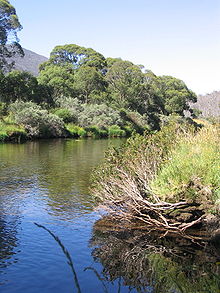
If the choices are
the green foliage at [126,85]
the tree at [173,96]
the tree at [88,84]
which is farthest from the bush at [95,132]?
the tree at [173,96]

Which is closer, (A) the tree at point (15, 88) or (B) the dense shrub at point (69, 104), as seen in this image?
(A) the tree at point (15, 88)

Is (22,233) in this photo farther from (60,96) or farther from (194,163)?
(60,96)

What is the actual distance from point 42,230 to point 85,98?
59.5m

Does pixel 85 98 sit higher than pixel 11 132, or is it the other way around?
pixel 85 98

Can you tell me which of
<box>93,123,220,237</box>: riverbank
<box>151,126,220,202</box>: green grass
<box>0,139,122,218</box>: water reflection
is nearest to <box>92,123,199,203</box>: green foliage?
<box>93,123,220,237</box>: riverbank

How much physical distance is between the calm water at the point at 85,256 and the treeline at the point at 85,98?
28901mm

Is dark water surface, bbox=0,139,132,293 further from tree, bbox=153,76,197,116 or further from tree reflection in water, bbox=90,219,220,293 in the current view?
tree, bbox=153,76,197,116

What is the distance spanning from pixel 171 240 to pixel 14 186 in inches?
331

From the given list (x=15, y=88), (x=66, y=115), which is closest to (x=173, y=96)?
(x=66, y=115)

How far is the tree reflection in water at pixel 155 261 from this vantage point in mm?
6387

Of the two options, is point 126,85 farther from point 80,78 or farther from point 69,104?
point 69,104

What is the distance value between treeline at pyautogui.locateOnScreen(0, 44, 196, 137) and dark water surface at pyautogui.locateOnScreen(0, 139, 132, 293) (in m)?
23.5

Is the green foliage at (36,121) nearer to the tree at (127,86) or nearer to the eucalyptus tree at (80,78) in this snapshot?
the eucalyptus tree at (80,78)

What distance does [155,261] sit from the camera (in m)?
7.53
